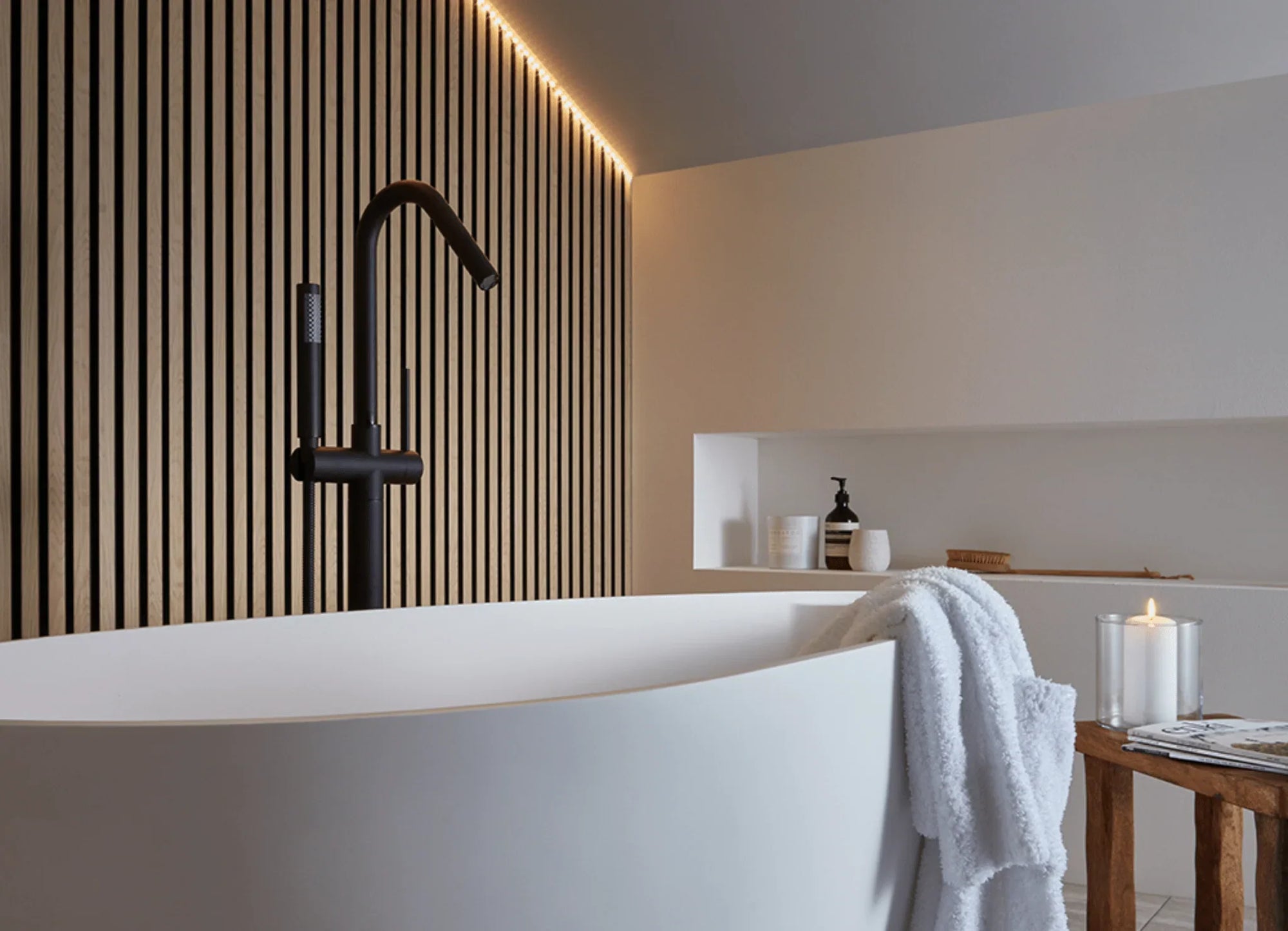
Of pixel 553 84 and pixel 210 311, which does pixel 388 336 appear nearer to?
pixel 210 311

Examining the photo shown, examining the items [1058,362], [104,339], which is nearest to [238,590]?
[104,339]

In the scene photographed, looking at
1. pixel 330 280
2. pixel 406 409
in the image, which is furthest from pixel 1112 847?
pixel 330 280

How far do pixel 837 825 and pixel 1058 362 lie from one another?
6.03ft

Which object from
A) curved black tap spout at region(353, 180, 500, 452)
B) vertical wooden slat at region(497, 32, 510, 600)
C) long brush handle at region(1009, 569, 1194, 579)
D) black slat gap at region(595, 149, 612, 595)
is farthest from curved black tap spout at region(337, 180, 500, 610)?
long brush handle at region(1009, 569, 1194, 579)

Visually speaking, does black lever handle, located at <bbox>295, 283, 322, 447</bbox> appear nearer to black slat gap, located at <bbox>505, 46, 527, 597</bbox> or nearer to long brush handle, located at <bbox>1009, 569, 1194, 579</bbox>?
black slat gap, located at <bbox>505, 46, 527, 597</bbox>

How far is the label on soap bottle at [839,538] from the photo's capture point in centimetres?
281

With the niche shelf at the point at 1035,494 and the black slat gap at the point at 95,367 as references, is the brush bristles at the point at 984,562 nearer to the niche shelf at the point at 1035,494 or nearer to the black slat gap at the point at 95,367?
the niche shelf at the point at 1035,494

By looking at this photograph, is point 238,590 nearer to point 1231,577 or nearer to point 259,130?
point 259,130

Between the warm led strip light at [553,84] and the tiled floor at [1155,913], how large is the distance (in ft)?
6.36

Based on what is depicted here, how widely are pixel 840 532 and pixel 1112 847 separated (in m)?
1.21

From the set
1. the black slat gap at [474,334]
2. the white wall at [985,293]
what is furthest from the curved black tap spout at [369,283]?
the white wall at [985,293]

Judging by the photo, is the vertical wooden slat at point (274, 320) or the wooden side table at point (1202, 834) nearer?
the wooden side table at point (1202, 834)

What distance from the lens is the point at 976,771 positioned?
99 centimetres

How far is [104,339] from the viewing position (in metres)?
1.54
